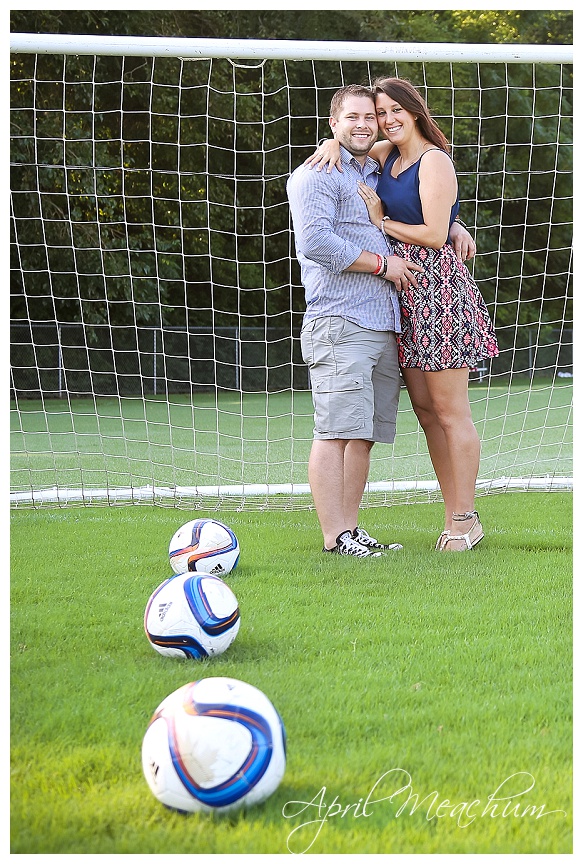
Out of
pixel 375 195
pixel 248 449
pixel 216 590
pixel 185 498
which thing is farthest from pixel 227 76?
pixel 216 590

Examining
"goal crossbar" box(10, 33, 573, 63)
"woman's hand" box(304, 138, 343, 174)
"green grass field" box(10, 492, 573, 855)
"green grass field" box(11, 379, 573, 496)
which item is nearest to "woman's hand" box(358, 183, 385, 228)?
"woman's hand" box(304, 138, 343, 174)

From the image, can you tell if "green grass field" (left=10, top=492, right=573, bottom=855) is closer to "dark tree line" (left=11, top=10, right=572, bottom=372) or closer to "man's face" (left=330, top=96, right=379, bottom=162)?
"man's face" (left=330, top=96, right=379, bottom=162)

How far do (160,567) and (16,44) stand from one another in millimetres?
3175

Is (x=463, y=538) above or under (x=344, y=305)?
under

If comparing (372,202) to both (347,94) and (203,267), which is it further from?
(203,267)

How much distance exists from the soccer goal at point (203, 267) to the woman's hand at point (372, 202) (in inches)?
41.2

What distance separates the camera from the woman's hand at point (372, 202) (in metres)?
4.67

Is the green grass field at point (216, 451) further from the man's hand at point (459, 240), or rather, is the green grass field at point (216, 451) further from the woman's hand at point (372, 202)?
the woman's hand at point (372, 202)

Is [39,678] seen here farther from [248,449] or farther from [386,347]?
[248,449]

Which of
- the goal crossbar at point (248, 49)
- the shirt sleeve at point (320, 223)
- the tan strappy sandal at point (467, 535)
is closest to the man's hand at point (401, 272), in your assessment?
the shirt sleeve at point (320, 223)

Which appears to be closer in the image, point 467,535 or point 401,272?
point 401,272

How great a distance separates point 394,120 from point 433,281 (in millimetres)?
809

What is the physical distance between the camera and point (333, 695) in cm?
268
